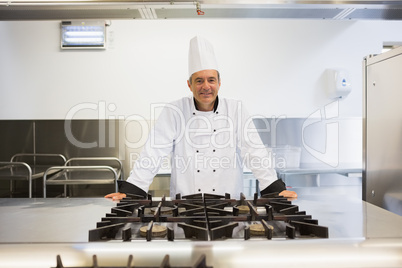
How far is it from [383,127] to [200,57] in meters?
0.95

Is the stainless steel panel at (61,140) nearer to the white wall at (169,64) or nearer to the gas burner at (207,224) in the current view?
the white wall at (169,64)

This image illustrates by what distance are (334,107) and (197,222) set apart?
9.17ft

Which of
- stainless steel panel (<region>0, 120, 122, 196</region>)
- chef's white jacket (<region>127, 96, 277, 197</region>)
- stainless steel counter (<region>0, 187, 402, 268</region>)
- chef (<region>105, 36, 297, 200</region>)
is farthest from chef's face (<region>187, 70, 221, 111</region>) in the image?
stainless steel panel (<region>0, 120, 122, 196</region>)

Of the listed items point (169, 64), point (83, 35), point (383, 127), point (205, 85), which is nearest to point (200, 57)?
point (205, 85)

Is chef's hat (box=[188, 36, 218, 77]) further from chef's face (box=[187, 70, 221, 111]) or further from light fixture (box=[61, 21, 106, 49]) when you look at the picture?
light fixture (box=[61, 21, 106, 49])

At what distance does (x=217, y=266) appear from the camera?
0.76m

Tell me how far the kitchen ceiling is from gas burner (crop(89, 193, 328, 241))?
2.16ft

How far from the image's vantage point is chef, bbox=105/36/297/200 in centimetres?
183

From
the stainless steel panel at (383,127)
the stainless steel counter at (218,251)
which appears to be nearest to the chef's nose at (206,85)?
the stainless steel panel at (383,127)

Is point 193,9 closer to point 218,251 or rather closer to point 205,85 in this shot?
point 205,85

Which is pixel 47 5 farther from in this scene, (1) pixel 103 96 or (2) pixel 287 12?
(1) pixel 103 96

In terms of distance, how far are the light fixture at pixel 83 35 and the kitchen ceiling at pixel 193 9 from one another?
79.6 inches

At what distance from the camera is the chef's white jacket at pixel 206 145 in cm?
188

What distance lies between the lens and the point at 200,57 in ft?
5.99
